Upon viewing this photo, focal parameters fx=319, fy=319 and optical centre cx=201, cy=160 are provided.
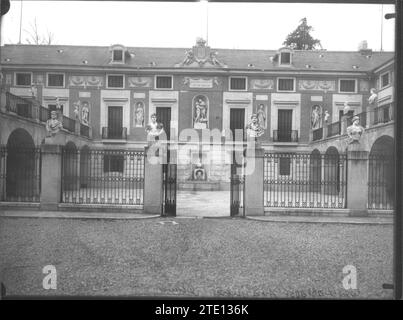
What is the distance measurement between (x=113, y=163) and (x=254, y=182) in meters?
3.71

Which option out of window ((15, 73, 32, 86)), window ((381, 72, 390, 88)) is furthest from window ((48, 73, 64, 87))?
window ((381, 72, 390, 88))

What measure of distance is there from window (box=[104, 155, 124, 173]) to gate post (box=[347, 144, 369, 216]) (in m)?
5.93

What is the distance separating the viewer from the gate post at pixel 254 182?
8039 millimetres

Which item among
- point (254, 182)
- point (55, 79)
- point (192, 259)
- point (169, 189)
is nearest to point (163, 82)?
point (55, 79)

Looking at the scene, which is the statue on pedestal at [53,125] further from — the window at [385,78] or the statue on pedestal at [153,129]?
the window at [385,78]

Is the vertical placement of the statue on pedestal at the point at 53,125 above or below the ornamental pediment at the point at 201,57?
below

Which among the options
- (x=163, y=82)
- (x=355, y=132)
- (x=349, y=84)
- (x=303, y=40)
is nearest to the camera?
(x=303, y=40)

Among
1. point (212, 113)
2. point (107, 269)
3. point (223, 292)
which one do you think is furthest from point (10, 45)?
point (212, 113)

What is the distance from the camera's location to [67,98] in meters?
5.55

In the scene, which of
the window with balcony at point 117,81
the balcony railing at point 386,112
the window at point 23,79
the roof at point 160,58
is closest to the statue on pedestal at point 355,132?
the balcony railing at point 386,112

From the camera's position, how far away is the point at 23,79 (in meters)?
3.83

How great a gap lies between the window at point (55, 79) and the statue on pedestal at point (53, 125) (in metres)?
2.32

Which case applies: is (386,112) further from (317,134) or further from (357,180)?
(357,180)

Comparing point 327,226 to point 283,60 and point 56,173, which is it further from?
point 56,173
